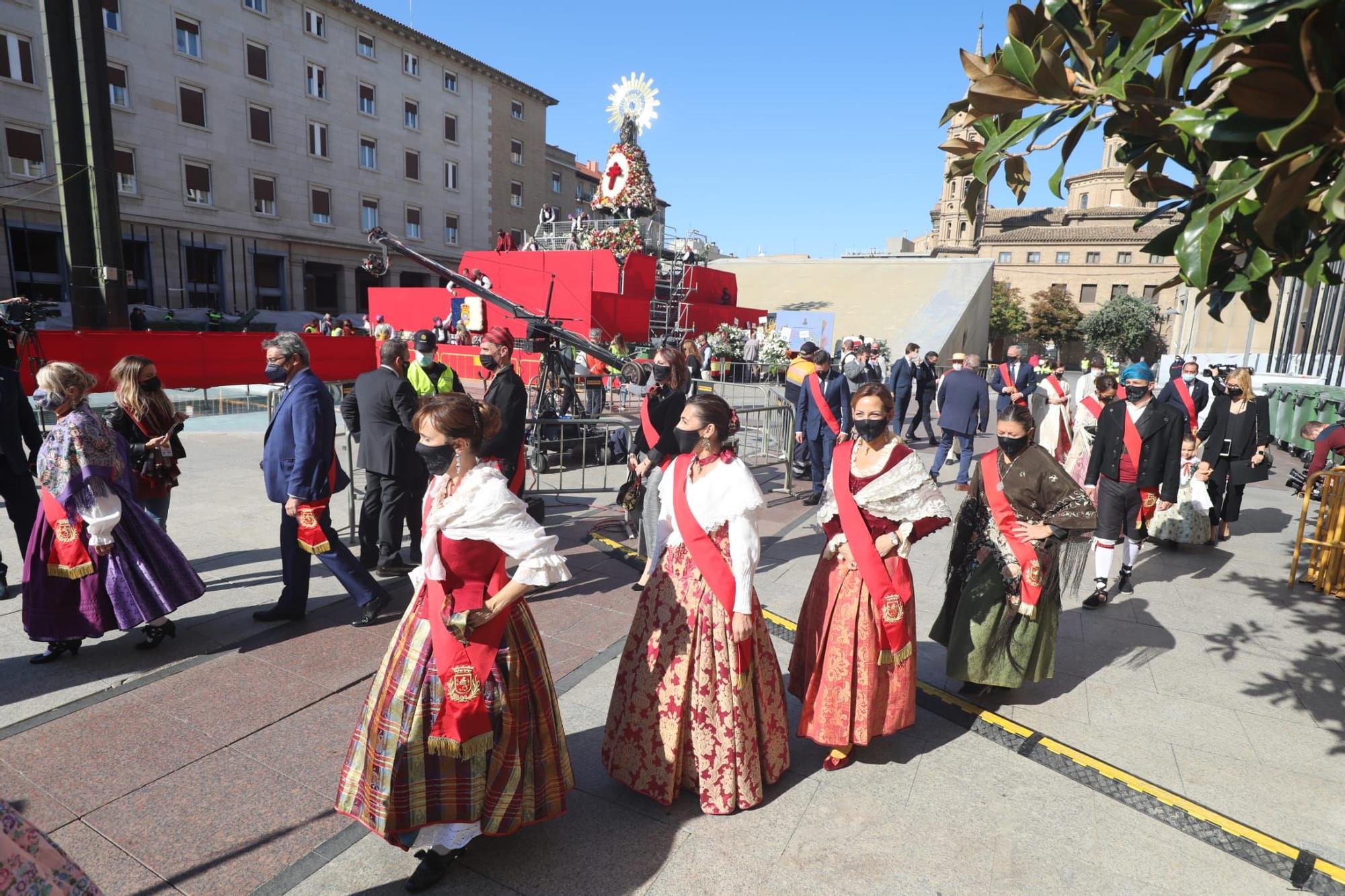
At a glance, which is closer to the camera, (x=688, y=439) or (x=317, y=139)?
(x=688, y=439)

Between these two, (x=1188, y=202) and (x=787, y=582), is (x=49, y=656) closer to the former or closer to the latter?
(x=787, y=582)

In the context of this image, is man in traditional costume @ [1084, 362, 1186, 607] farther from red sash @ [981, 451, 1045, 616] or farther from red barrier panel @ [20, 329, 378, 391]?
red barrier panel @ [20, 329, 378, 391]

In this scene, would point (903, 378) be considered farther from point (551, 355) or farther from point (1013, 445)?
point (1013, 445)

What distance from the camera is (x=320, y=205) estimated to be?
33.4m

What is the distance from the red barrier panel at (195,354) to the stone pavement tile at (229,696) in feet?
27.9

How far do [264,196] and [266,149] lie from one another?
6.29ft

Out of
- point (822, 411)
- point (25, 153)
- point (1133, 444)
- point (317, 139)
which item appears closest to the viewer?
point (1133, 444)

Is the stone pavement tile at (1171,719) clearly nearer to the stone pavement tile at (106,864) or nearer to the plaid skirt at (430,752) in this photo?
the plaid skirt at (430,752)

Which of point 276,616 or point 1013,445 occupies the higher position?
point 1013,445

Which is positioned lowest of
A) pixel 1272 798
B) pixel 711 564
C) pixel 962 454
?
pixel 1272 798

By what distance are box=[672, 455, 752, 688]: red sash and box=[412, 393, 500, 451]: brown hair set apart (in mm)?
837

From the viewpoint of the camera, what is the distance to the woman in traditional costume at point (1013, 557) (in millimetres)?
3791

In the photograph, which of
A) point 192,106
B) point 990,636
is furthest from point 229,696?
point 192,106

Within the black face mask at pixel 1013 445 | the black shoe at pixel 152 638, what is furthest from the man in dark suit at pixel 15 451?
the black face mask at pixel 1013 445
